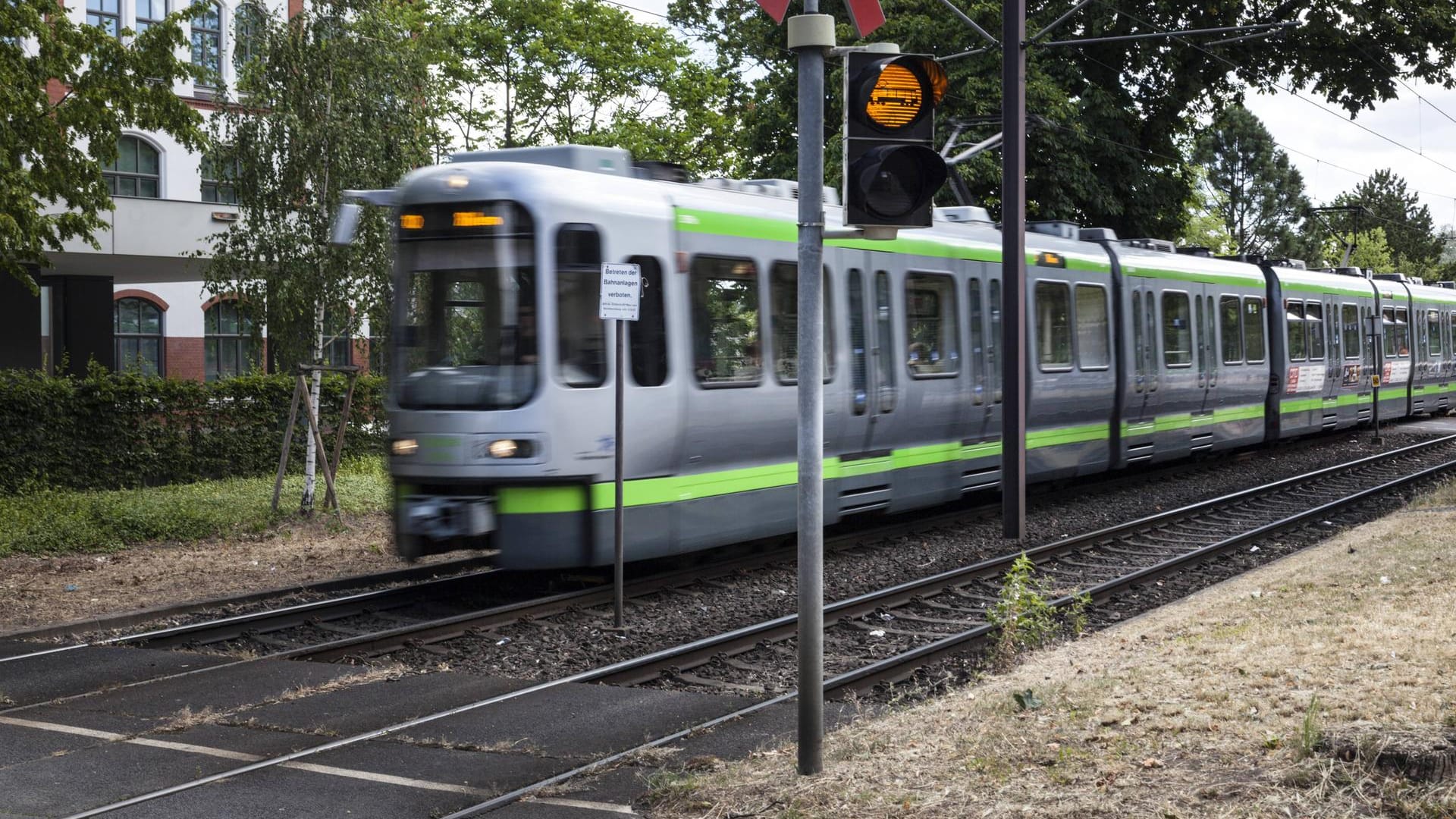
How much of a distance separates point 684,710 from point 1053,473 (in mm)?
11280

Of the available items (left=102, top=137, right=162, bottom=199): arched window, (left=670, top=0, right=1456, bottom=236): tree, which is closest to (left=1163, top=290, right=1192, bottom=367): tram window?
(left=670, top=0, right=1456, bottom=236): tree

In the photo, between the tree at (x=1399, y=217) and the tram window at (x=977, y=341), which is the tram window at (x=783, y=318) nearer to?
the tram window at (x=977, y=341)

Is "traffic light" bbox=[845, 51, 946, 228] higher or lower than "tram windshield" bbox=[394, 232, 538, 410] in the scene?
higher

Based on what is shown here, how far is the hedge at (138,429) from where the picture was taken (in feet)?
63.2

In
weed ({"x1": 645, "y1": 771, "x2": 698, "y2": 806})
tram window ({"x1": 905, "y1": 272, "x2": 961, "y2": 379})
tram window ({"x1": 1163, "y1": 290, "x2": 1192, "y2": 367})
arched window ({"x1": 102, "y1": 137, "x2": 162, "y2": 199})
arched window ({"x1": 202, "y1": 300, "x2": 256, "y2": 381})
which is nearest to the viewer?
weed ({"x1": 645, "y1": 771, "x2": 698, "y2": 806})

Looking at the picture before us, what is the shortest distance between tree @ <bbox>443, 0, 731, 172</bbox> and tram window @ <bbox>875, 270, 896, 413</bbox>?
30871 mm

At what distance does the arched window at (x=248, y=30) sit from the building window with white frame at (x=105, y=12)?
19.1 metres

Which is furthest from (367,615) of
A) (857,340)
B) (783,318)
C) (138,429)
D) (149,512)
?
(138,429)

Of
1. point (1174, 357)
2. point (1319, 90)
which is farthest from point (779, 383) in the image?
point (1319, 90)

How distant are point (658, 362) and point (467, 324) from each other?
148 cm

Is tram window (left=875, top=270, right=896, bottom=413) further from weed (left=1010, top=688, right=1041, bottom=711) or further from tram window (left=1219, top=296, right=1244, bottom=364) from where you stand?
tram window (left=1219, top=296, right=1244, bottom=364)

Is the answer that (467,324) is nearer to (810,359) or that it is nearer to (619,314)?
(619,314)

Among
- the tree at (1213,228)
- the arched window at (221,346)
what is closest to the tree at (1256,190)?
the tree at (1213,228)

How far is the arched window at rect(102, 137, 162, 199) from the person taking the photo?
121 feet
